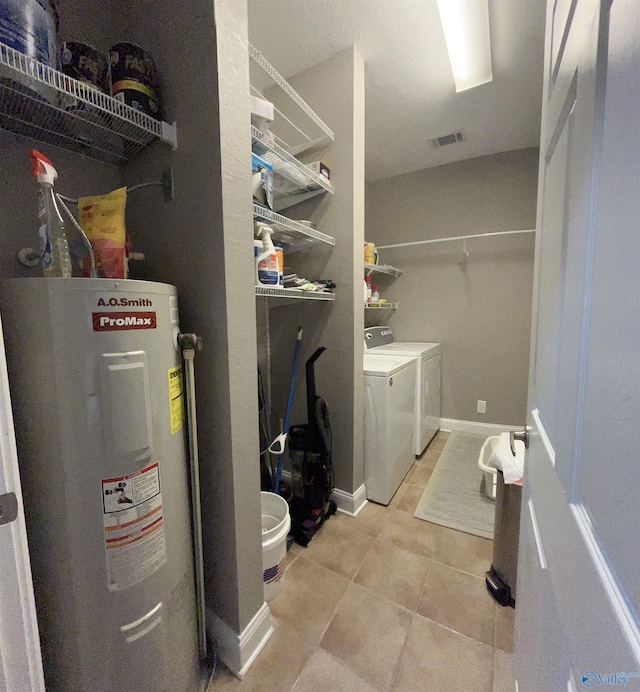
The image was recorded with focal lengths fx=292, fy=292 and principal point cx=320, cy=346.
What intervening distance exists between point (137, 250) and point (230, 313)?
577mm

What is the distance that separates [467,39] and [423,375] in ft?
6.97

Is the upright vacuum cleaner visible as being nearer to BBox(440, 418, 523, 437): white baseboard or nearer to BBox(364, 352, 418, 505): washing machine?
BBox(364, 352, 418, 505): washing machine

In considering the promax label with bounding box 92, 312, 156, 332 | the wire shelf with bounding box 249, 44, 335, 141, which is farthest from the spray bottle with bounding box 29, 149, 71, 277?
the wire shelf with bounding box 249, 44, 335, 141

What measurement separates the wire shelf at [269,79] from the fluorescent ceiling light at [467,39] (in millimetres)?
753

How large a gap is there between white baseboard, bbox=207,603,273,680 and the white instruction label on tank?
1.59 feet

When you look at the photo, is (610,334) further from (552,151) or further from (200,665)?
(200,665)

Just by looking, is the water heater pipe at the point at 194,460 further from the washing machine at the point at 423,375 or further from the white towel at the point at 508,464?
the washing machine at the point at 423,375

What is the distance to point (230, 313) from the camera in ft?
3.05


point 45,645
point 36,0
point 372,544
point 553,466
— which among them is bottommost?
point 372,544

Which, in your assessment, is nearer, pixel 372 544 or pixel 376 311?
pixel 372 544

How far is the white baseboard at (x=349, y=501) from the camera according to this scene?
1.82 metres

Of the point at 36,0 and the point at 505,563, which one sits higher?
the point at 36,0

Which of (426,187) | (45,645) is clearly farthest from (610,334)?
(426,187)

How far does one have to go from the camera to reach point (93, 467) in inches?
28.2
